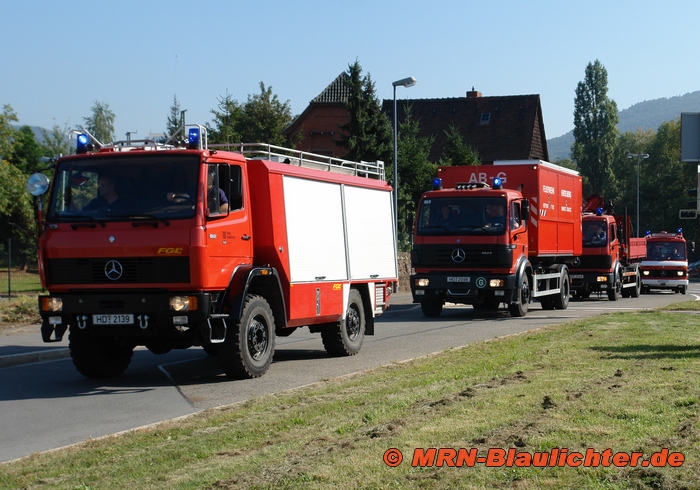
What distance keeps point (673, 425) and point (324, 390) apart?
14.1 feet

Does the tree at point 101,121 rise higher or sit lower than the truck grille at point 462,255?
higher

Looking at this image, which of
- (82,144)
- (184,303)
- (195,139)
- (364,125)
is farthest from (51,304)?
(364,125)

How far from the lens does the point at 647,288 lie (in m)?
43.7

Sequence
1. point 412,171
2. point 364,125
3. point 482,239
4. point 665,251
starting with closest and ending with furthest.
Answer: point 482,239 < point 665,251 < point 364,125 < point 412,171

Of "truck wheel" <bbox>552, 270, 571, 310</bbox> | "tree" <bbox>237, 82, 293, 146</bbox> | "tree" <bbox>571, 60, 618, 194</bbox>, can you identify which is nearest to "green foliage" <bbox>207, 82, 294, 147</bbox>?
"tree" <bbox>237, 82, 293, 146</bbox>

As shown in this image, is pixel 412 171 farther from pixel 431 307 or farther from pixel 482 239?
pixel 482 239

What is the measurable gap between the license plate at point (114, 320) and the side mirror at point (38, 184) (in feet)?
5.44

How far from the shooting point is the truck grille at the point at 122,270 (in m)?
10.9

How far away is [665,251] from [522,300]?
2235 cm

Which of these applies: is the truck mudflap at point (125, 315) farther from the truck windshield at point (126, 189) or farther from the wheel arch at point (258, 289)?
the truck windshield at point (126, 189)

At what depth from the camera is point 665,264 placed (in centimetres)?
4253

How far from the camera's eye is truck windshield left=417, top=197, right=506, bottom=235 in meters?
21.8

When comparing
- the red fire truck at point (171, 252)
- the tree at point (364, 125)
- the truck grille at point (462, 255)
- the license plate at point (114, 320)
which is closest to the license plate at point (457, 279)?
the truck grille at point (462, 255)

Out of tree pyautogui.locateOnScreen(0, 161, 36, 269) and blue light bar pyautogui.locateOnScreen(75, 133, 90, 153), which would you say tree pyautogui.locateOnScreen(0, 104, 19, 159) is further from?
blue light bar pyautogui.locateOnScreen(75, 133, 90, 153)
